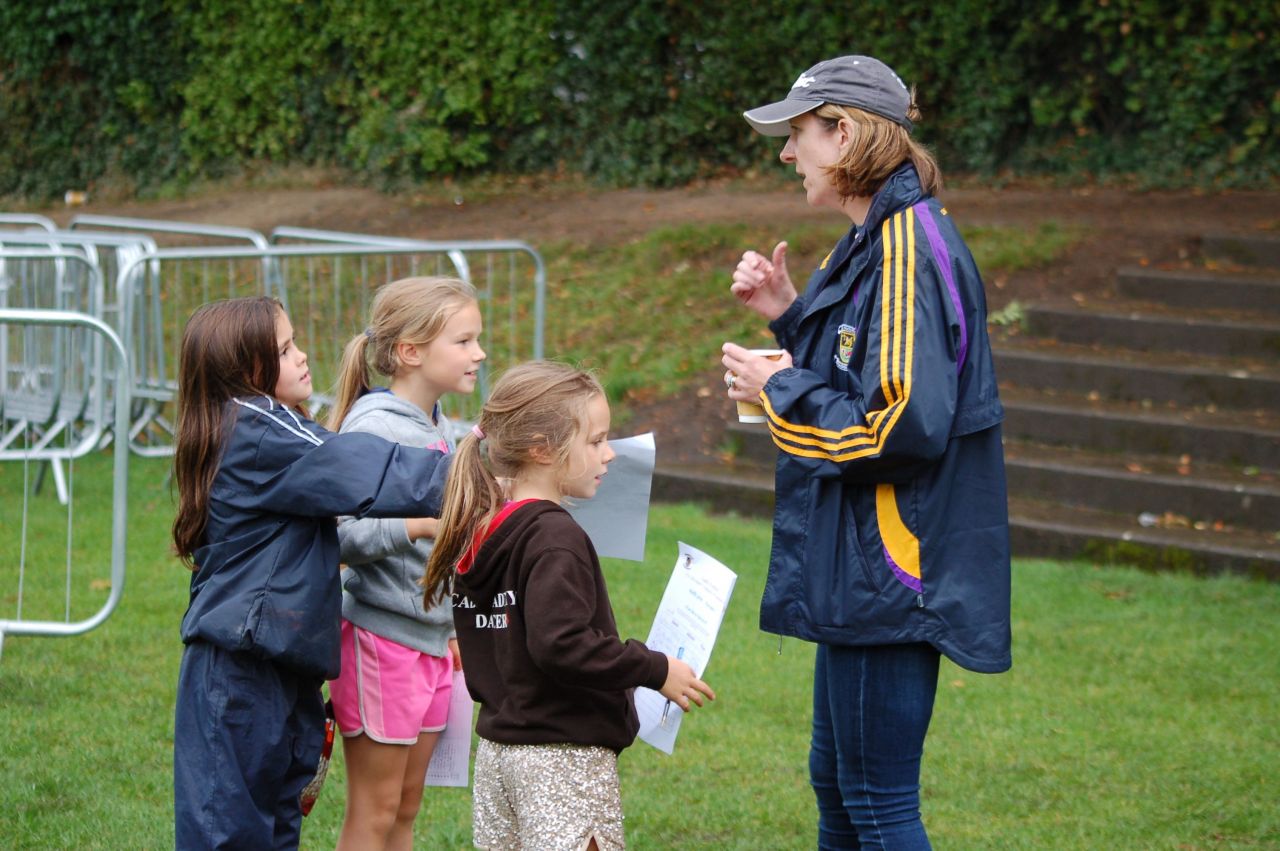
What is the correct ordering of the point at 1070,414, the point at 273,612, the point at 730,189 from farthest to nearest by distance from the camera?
the point at 730,189, the point at 1070,414, the point at 273,612

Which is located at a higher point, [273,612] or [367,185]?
[273,612]

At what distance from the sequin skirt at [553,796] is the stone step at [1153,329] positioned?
6.86 m

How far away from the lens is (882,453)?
2.79 m

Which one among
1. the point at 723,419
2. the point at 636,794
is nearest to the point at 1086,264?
the point at 723,419

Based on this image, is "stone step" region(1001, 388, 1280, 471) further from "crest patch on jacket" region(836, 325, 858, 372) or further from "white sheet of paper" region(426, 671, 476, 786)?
"crest patch on jacket" region(836, 325, 858, 372)

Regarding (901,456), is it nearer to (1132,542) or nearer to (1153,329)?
(1132,542)

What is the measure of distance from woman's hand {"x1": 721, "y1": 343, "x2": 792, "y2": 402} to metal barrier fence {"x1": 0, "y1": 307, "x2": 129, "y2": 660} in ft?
8.45

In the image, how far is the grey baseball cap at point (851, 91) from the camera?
2.96 metres

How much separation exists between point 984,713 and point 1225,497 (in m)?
2.91

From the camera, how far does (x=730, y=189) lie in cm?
1395

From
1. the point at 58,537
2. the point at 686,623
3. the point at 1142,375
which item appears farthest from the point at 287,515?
the point at 1142,375

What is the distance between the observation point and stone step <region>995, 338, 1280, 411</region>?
27.4 feet

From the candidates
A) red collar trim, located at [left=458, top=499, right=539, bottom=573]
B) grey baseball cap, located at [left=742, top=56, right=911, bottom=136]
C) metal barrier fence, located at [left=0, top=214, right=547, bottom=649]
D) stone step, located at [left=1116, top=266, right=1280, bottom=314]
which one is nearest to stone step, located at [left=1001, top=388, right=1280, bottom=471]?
stone step, located at [left=1116, top=266, right=1280, bottom=314]

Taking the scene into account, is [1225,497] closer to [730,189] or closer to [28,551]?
[28,551]
